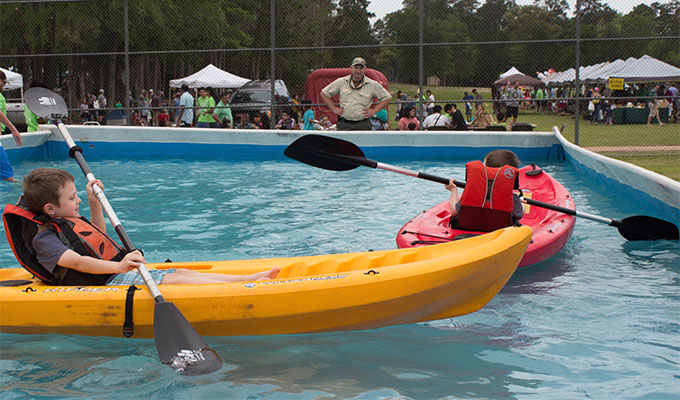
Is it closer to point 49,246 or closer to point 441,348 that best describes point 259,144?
point 49,246

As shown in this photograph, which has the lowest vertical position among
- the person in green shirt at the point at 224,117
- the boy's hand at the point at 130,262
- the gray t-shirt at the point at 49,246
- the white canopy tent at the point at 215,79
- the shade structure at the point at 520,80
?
the boy's hand at the point at 130,262

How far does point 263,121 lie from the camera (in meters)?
15.1

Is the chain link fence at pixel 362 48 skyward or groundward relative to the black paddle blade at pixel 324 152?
skyward

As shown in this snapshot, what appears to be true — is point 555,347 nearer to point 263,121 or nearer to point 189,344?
point 189,344

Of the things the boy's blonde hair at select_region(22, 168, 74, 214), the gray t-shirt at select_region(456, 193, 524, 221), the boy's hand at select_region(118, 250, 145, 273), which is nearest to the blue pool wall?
the gray t-shirt at select_region(456, 193, 524, 221)

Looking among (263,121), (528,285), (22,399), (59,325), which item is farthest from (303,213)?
(263,121)

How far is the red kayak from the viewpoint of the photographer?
522 centimetres

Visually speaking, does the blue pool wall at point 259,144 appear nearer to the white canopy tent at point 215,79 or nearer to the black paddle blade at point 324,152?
the black paddle blade at point 324,152

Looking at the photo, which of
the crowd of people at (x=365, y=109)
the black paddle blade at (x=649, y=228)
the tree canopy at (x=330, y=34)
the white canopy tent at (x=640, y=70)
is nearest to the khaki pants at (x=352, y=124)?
the crowd of people at (x=365, y=109)

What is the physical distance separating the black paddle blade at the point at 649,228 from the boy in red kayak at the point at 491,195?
51.1 inches

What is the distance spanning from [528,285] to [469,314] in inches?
33.7

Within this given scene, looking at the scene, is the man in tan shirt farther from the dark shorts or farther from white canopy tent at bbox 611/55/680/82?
white canopy tent at bbox 611/55/680/82

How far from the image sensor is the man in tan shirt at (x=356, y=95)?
10125 millimetres

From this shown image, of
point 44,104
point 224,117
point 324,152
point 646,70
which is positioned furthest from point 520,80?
point 44,104
